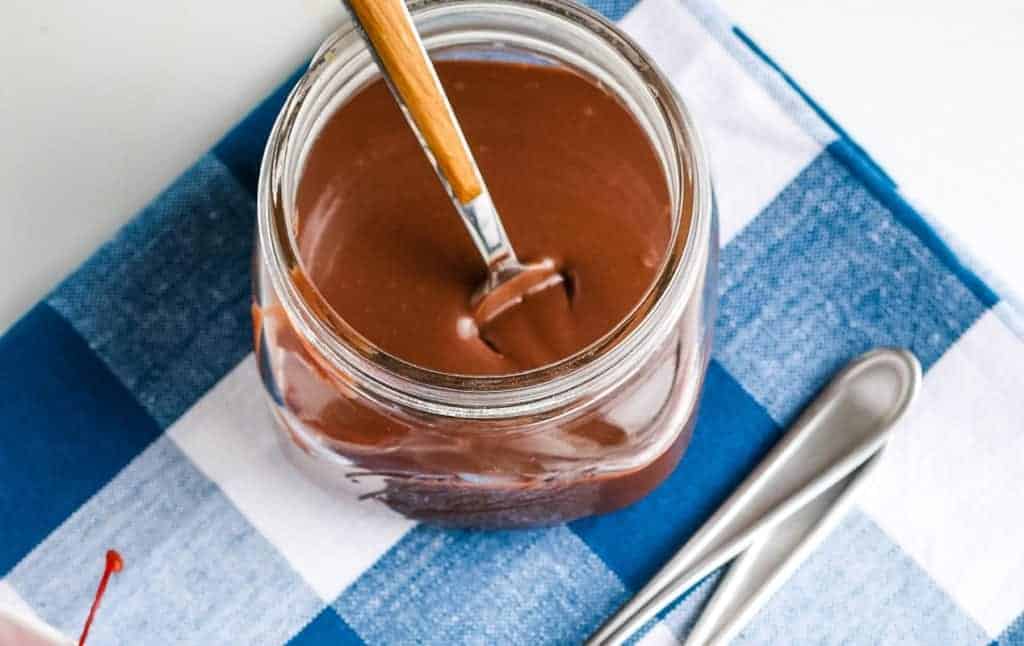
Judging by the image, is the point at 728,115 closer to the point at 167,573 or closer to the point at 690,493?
A: the point at 690,493

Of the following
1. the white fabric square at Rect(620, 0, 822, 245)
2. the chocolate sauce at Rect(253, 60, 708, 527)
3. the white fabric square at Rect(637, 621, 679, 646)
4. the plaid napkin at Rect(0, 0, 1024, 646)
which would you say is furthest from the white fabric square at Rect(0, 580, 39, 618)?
the white fabric square at Rect(620, 0, 822, 245)

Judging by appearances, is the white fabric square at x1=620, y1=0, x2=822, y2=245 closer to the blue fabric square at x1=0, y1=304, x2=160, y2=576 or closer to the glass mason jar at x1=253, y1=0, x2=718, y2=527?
the glass mason jar at x1=253, y1=0, x2=718, y2=527

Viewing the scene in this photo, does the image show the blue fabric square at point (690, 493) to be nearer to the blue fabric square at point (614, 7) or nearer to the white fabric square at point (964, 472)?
the white fabric square at point (964, 472)

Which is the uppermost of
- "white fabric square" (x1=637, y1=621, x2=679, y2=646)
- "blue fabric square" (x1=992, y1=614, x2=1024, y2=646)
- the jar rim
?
the jar rim

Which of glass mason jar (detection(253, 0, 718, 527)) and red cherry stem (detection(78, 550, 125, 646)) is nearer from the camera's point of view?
glass mason jar (detection(253, 0, 718, 527))

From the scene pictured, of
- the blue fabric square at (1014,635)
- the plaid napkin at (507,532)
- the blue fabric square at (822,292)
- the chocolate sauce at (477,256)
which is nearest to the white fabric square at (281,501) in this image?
the plaid napkin at (507,532)

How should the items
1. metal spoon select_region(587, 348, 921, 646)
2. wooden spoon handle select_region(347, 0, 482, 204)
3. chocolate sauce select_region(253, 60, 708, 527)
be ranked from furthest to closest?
metal spoon select_region(587, 348, 921, 646), chocolate sauce select_region(253, 60, 708, 527), wooden spoon handle select_region(347, 0, 482, 204)
